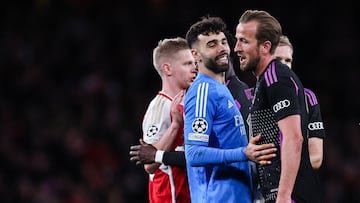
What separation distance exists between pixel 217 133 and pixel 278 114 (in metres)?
0.58

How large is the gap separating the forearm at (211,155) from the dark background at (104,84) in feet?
20.6

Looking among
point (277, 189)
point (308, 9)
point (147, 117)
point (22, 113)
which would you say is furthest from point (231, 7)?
point (277, 189)

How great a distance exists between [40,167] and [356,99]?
4.97m

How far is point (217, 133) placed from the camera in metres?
5.52

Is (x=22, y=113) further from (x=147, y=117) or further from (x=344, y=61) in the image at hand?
(x=147, y=117)

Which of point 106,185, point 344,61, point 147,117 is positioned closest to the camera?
point 147,117

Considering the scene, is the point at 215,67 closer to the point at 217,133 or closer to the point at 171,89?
the point at 217,133

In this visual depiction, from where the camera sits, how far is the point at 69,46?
15242 mm

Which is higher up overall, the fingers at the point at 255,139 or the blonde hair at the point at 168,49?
the blonde hair at the point at 168,49

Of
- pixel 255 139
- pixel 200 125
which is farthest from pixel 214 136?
pixel 255 139

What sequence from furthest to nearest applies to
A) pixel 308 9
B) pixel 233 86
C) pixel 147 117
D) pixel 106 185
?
pixel 308 9
pixel 106 185
pixel 147 117
pixel 233 86

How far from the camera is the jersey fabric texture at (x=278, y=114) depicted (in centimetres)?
509

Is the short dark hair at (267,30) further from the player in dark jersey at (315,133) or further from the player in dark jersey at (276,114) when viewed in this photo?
the player in dark jersey at (315,133)

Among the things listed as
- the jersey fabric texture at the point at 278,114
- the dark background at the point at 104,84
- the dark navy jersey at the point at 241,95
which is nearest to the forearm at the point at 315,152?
the dark navy jersey at the point at 241,95
